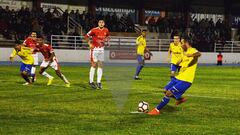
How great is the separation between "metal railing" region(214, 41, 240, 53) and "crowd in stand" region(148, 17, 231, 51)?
1.59ft

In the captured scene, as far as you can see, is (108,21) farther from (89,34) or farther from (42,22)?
(89,34)

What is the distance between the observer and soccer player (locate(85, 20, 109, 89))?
17.9 m

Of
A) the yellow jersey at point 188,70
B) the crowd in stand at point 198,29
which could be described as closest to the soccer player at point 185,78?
the yellow jersey at point 188,70

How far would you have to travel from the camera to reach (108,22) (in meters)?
44.7

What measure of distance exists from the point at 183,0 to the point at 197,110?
1716 inches

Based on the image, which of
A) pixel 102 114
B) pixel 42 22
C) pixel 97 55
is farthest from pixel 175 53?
pixel 42 22

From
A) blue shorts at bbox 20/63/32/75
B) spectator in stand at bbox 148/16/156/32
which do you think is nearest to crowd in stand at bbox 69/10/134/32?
spectator in stand at bbox 148/16/156/32

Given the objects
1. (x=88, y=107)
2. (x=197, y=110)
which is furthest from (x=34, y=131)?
(x=197, y=110)

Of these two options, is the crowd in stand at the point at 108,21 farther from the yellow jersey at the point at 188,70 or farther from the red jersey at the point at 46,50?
the yellow jersey at the point at 188,70

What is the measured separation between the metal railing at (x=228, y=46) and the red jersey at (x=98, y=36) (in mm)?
30961

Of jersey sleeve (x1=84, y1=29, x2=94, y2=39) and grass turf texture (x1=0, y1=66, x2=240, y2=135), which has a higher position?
jersey sleeve (x1=84, y1=29, x2=94, y2=39)

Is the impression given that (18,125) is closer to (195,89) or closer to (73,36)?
(195,89)

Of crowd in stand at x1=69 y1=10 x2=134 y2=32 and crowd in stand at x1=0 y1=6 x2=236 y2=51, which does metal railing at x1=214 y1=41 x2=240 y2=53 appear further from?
crowd in stand at x1=69 y1=10 x2=134 y2=32

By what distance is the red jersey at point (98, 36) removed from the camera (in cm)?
1812
